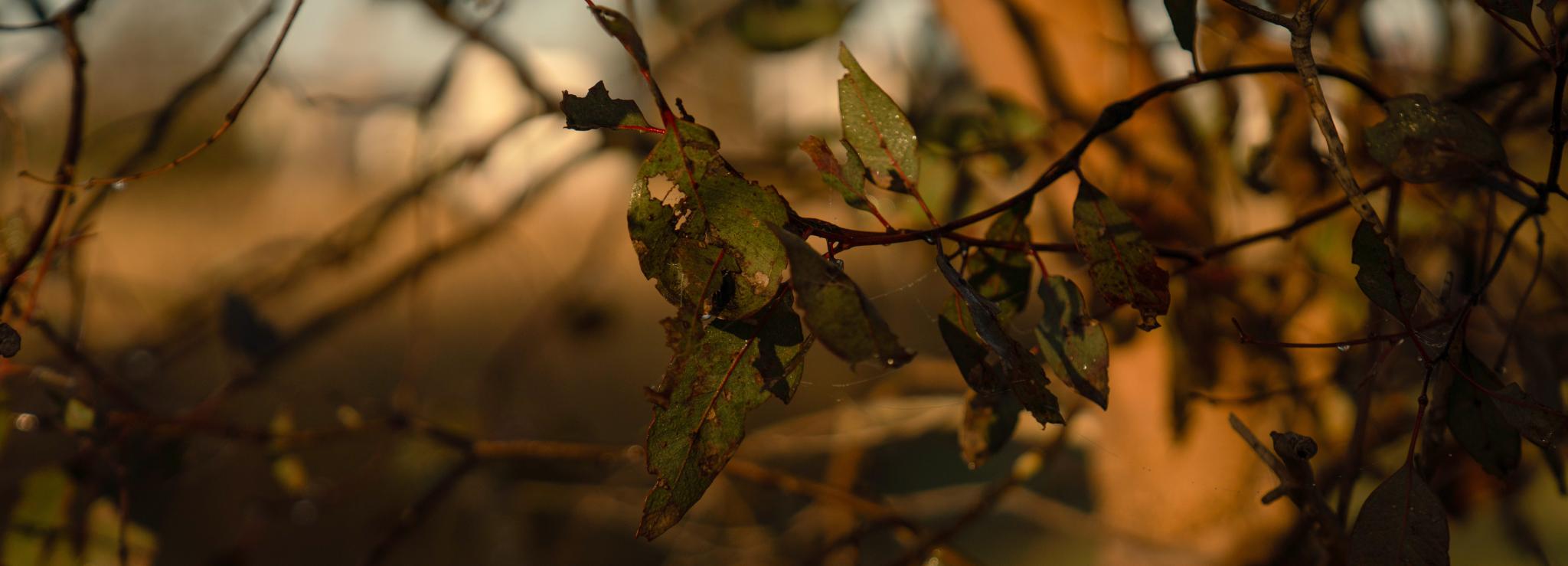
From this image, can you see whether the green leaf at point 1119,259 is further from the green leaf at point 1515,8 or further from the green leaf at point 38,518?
the green leaf at point 38,518

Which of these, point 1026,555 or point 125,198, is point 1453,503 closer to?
point 1026,555

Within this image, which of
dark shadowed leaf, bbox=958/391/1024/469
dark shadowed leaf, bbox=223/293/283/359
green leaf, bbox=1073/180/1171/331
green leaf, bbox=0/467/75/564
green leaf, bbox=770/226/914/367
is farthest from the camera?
dark shadowed leaf, bbox=223/293/283/359

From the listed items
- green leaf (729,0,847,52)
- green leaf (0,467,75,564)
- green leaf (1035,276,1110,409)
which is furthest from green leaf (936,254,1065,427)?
green leaf (0,467,75,564)

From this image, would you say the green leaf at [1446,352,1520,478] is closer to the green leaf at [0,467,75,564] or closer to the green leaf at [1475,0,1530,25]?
the green leaf at [1475,0,1530,25]

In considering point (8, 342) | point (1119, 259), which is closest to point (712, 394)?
point (1119, 259)

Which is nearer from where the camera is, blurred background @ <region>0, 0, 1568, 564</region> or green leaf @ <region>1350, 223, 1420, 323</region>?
green leaf @ <region>1350, 223, 1420, 323</region>

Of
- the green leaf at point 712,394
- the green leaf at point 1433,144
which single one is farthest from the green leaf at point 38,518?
the green leaf at point 1433,144

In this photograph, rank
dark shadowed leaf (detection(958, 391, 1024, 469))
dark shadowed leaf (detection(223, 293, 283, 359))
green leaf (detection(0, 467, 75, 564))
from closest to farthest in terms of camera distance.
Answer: dark shadowed leaf (detection(958, 391, 1024, 469))
green leaf (detection(0, 467, 75, 564))
dark shadowed leaf (detection(223, 293, 283, 359))
